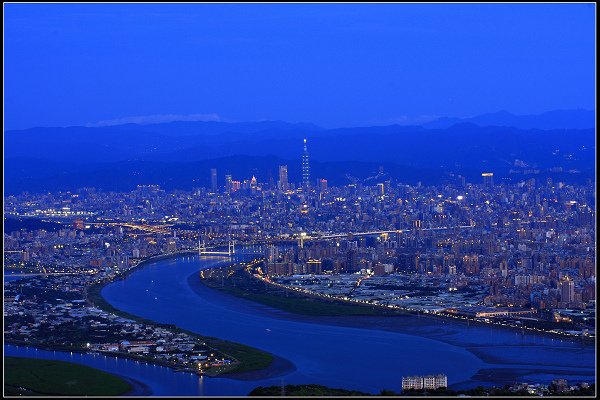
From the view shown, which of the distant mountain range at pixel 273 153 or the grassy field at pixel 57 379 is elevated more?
the distant mountain range at pixel 273 153

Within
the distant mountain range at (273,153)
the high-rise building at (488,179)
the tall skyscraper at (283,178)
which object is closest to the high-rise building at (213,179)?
the distant mountain range at (273,153)

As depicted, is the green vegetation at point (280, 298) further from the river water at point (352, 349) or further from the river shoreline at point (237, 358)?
the river shoreline at point (237, 358)

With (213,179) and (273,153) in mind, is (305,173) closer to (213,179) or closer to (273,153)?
(213,179)

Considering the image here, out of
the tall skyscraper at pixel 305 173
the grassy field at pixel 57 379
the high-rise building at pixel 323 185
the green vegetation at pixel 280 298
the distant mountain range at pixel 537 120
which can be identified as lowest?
the grassy field at pixel 57 379

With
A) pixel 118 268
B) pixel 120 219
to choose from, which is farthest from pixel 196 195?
pixel 118 268

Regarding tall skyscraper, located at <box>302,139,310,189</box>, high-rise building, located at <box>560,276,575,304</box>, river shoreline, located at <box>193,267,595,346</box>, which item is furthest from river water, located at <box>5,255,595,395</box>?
tall skyscraper, located at <box>302,139,310,189</box>

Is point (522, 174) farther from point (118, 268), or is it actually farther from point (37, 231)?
point (118, 268)
